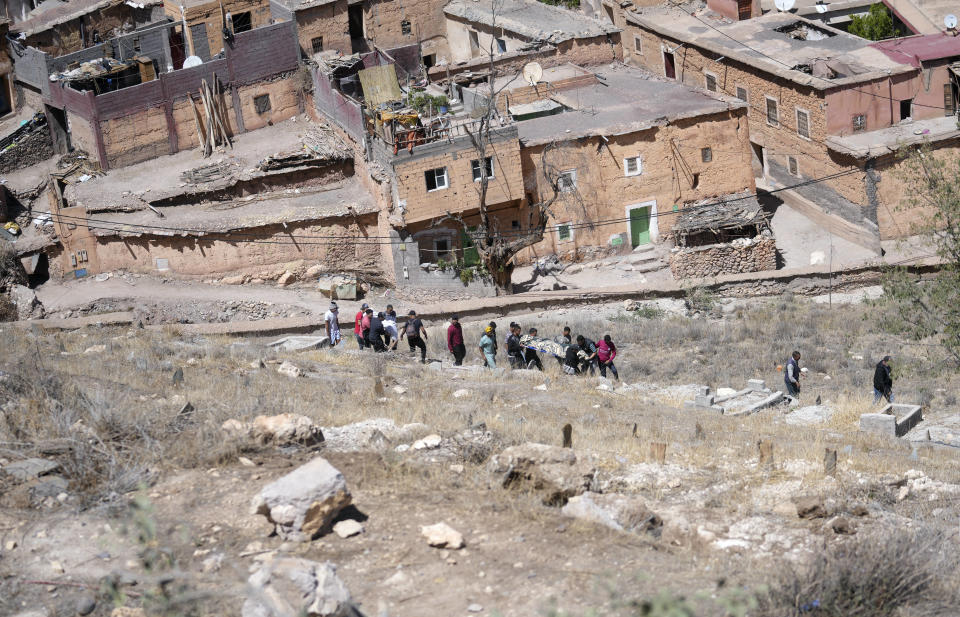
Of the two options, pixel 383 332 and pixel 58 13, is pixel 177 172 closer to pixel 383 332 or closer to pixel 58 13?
pixel 58 13

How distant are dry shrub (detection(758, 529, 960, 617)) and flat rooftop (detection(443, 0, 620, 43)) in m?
30.9

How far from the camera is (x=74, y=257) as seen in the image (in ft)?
108

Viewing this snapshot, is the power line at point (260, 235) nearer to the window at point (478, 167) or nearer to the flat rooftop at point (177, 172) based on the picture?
the flat rooftop at point (177, 172)

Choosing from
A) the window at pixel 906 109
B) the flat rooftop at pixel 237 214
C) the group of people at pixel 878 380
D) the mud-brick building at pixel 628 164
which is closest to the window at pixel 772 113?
the mud-brick building at pixel 628 164

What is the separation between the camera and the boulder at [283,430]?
487 inches

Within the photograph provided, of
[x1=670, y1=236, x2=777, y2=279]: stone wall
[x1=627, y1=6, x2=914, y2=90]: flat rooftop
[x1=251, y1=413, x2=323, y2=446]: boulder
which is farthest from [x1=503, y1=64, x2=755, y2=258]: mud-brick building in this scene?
[x1=251, y1=413, x2=323, y2=446]: boulder

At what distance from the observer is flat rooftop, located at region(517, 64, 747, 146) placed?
32.8 meters

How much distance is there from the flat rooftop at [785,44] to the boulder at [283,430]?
→ 2465 centimetres

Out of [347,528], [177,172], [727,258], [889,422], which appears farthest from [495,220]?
[347,528]

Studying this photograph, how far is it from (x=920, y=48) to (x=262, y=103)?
21295mm

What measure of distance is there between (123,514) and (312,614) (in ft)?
9.15

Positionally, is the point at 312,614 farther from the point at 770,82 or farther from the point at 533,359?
the point at 770,82

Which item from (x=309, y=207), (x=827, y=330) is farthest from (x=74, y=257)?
(x=827, y=330)

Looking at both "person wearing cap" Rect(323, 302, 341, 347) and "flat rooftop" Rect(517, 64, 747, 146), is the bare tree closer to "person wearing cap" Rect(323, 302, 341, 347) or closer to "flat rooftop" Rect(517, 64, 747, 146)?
"flat rooftop" Rect(517, 64, 747, 146)
